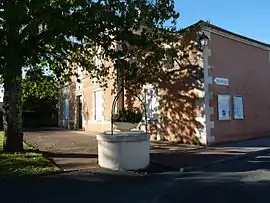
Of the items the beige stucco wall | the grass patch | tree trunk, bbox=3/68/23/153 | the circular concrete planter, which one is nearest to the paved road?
the circular concrete planter

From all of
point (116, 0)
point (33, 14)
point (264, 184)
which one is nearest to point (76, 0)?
point (33, 14)

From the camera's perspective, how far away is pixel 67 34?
971 cm

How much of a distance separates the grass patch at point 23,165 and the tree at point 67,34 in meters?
1.31

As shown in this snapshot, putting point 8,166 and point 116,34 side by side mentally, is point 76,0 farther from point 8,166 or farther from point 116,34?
point 8,166

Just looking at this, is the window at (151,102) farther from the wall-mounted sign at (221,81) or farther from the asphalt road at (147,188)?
the asphalt road at (147,188)

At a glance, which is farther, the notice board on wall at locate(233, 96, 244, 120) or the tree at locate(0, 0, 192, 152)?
the notice board on wall at locate(233, 96, 244, 120)

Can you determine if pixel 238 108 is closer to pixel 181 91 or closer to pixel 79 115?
pixel 181 91

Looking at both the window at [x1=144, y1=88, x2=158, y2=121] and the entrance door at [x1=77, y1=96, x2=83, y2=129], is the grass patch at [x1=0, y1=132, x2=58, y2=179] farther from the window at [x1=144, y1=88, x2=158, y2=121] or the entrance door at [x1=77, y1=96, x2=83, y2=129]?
the entrance door at [x1=77, y1=96, x2=83, y2=129]

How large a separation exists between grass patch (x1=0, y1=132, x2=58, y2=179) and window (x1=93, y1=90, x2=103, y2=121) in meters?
11.5

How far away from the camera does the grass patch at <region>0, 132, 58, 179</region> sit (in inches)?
391

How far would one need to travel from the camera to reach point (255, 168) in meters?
10.2

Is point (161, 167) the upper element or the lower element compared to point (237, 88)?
lower

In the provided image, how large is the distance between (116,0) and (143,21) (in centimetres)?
158

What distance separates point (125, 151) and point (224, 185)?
340cm
